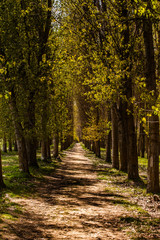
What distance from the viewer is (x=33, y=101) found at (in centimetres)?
2028

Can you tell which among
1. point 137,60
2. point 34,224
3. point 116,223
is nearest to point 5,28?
point 137,60

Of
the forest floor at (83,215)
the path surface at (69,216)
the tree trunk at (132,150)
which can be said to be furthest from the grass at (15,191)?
the tree trunk at (132,150)

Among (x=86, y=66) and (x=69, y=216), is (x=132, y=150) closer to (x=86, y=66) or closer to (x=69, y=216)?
(x=86, y=66)

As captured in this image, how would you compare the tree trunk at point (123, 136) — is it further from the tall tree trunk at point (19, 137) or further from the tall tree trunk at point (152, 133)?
the tall tree trunk at point (19, 137)

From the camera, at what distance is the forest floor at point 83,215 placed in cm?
820

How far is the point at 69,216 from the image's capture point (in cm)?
1027

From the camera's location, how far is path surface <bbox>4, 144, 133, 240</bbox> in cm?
815

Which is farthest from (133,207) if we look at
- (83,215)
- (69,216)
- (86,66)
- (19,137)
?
(86,66)

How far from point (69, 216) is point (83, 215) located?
0.61 metres

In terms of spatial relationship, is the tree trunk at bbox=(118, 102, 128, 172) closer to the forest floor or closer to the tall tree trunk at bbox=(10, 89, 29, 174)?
the forest floor

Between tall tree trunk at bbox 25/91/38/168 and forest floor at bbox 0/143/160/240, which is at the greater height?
tall tree trunk at bbox 25/91/38/168

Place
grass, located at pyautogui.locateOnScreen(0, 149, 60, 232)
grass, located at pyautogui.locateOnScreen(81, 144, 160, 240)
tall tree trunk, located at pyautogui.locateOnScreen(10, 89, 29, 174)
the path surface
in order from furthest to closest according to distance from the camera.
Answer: tall tree trunk, located at pyautogui.locateOnScreen(10, 89, 29, 174) → grass, located at pyautogui.locateOnScreen(0, 149, 60, 232) → grass, located at pyautogui.locateOnScreen(81, 144, 160, 240) → the path surface

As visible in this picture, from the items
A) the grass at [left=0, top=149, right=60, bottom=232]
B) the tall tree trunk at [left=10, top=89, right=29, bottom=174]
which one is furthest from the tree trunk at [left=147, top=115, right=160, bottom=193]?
the tall tree trunk at [left=10, top=89, right=29, bottom=174]

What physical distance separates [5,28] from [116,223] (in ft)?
48.3
